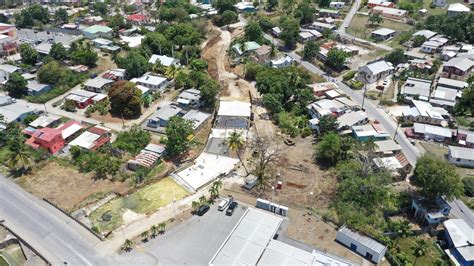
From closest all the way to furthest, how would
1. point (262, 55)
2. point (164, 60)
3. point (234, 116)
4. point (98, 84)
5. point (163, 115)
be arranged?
point (234, 116) < point (163, 115) < point (98, 84) < point (164, 60) < point (262, 55)

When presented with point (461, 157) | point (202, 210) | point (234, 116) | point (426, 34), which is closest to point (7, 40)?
point (234, 116)

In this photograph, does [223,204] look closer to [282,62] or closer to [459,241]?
[459,241]

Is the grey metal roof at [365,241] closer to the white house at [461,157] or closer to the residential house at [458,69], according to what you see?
the white house at [461,157]

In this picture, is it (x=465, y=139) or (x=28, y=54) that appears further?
(x=28, y=54)

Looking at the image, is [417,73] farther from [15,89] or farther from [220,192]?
[15,89]

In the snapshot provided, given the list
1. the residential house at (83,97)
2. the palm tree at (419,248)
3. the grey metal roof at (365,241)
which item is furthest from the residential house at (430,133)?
the residential house at (83,97)

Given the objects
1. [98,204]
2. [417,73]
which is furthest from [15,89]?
[417,73]
